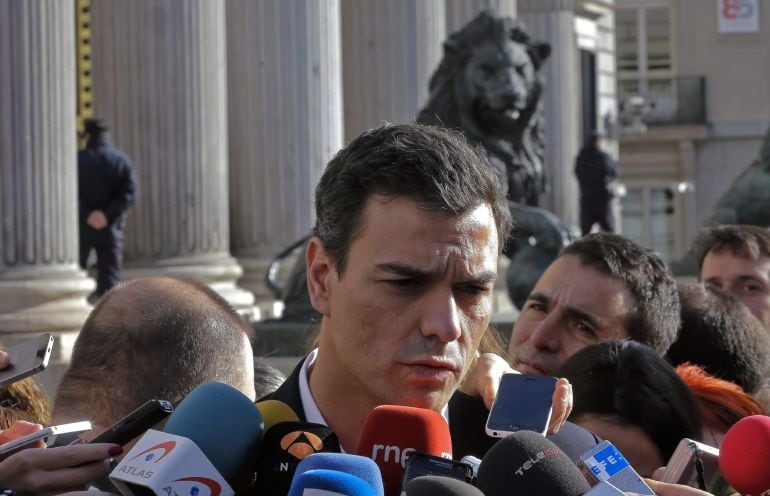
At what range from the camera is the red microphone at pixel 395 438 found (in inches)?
122

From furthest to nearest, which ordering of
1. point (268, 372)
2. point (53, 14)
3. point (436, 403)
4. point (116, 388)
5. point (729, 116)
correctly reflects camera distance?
point (729, 116) → point (53, 14) → point (268, 372) → point (116, 388) → point (436, 403)

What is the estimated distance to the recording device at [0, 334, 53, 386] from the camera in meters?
3.52

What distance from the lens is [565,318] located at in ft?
17.9

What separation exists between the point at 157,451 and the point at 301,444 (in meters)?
0.28

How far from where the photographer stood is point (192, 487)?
117 inches

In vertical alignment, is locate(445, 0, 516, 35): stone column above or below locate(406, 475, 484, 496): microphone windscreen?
above

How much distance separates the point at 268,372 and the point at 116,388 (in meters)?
1.33

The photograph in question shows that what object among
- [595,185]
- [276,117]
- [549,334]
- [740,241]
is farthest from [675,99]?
[549,334]

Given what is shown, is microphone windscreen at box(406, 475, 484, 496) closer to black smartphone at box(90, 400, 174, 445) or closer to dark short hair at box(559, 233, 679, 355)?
black smartphone at box(90, 400, 174, 445)

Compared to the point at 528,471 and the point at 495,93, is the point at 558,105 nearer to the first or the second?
the point at 495,93

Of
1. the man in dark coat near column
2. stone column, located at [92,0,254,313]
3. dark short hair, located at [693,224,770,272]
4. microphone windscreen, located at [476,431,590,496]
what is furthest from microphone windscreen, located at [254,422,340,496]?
the man in dark coat near column

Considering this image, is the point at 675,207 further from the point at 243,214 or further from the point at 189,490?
the point at 189,490

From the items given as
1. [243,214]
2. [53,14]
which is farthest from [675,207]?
[53,14]

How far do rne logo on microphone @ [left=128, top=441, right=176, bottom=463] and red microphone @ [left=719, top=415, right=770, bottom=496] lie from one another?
35.0 inches
